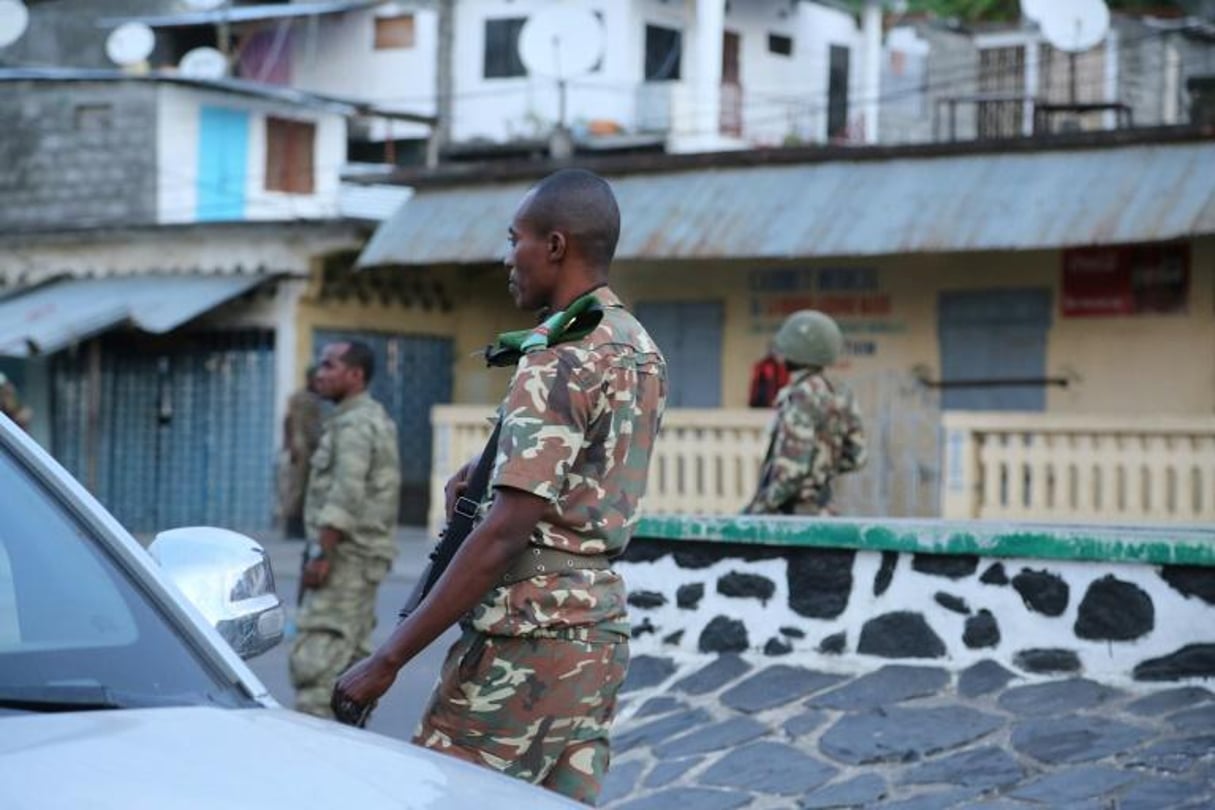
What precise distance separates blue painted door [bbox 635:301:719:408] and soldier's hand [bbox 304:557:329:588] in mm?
14928

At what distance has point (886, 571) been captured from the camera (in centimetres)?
816

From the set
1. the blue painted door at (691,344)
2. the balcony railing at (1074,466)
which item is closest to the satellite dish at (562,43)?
the blue painted door at (691,344)

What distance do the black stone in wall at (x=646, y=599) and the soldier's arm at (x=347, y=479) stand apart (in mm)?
1351

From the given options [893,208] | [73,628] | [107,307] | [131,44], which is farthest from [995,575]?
[131,44]

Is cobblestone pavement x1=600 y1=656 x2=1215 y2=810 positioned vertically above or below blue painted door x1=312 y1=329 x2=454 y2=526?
below

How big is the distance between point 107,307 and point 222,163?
331 inches

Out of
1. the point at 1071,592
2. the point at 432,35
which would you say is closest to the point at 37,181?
the point at 432,35

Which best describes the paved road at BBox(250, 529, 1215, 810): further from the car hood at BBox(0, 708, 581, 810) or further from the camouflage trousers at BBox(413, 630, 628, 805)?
the car hood at BBox(0, 708, 581, 810)

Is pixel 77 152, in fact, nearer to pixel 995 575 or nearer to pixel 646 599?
pixel 646 599

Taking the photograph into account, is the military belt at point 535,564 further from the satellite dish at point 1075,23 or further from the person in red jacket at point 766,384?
the satellite dish at point 1075,23

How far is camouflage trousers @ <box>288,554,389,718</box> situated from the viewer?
31.4 feet

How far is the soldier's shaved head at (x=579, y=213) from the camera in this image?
4672mm

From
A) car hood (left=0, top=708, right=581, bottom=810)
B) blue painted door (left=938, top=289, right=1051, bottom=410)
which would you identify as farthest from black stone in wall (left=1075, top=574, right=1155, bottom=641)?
blue painted door (left=938, top=289, right=1051, bottom=410)

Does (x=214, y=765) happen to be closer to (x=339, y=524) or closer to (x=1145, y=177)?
(x=339, y=524)
